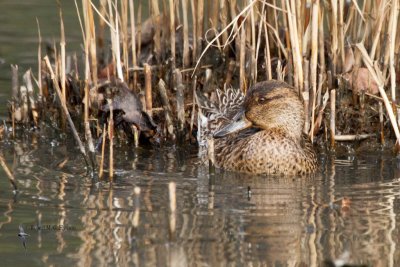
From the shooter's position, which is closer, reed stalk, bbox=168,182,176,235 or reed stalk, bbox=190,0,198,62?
reed stalk, bbox=168,182,176,235

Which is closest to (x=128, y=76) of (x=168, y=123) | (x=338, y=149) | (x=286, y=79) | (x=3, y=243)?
(x=168, y=123)

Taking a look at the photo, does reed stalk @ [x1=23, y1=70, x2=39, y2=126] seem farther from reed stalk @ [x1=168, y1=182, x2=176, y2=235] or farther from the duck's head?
reed stalk @ [x1=168, y1=182, x2=176, y2=235]

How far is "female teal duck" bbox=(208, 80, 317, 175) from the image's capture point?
24.7 feet

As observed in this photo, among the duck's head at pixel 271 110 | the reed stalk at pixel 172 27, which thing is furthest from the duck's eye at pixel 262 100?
the reed stalk at pixel 172 27

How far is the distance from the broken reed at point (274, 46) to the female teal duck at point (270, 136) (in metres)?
0.28

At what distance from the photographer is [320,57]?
26.5 feet

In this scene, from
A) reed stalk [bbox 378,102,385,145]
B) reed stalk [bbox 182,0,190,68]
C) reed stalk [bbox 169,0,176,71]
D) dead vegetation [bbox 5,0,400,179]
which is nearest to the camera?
dead vegetation [bbox 5,0,400,179]

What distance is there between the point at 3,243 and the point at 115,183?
1.57 metres

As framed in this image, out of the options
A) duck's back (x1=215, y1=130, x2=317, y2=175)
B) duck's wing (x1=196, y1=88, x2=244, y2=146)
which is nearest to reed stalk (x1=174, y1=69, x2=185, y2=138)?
duck's wing (x1=196, y1=88, x2=244, y2=146)

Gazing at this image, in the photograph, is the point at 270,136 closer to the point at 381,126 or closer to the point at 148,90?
the point at 381,126

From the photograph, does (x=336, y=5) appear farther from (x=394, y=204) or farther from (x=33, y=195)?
(x=33, y=195)

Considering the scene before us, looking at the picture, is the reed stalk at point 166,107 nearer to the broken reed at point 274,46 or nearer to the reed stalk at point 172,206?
the broken reed at point 274,46

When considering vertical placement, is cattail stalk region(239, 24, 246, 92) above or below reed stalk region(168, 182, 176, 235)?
above

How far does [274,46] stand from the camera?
881cm
